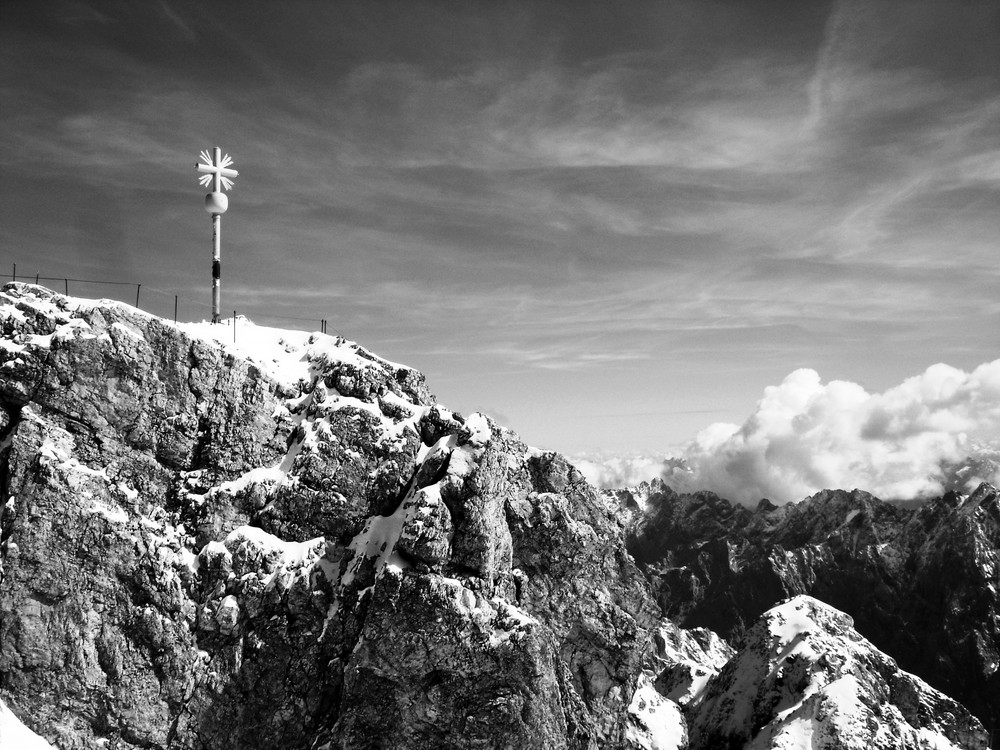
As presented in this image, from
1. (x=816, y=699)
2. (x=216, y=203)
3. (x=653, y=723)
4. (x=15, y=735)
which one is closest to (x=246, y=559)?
(x=15, y=735)

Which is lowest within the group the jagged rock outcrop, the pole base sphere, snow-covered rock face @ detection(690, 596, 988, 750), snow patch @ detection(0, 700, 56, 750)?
snow-covered rock face @ detection(690, 596, 988, 750)

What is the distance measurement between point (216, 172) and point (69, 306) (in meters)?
23.4

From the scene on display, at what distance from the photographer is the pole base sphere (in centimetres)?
8638

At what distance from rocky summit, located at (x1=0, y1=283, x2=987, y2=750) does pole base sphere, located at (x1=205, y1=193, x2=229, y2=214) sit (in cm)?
1470

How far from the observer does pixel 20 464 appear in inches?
2586

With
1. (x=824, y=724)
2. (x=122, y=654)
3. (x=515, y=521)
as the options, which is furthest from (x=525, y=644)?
(x=824, y=724)

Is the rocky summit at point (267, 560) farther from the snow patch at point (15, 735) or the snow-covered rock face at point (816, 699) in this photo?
the snow-covered rock face at point (816, 699)

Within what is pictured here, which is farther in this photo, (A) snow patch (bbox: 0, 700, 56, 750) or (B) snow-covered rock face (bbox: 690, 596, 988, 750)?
(B) snow-covered rock face (bbox: 690, 596, 988, 750)

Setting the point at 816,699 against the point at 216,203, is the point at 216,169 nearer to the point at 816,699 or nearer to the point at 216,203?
the point at 216,203

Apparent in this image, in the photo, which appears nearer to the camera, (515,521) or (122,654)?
(122,654)

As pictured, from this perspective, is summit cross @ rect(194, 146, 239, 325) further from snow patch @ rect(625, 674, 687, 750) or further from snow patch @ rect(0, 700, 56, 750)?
snow patch @ rect(625, 674, 687, 750)

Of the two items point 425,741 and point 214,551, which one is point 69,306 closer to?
point 214,551

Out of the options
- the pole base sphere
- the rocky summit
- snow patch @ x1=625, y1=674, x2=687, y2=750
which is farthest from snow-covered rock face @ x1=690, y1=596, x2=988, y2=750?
the pole base sphere

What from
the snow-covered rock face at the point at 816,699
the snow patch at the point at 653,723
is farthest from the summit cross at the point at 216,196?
the snow-covered rock face at the point at 816,699
